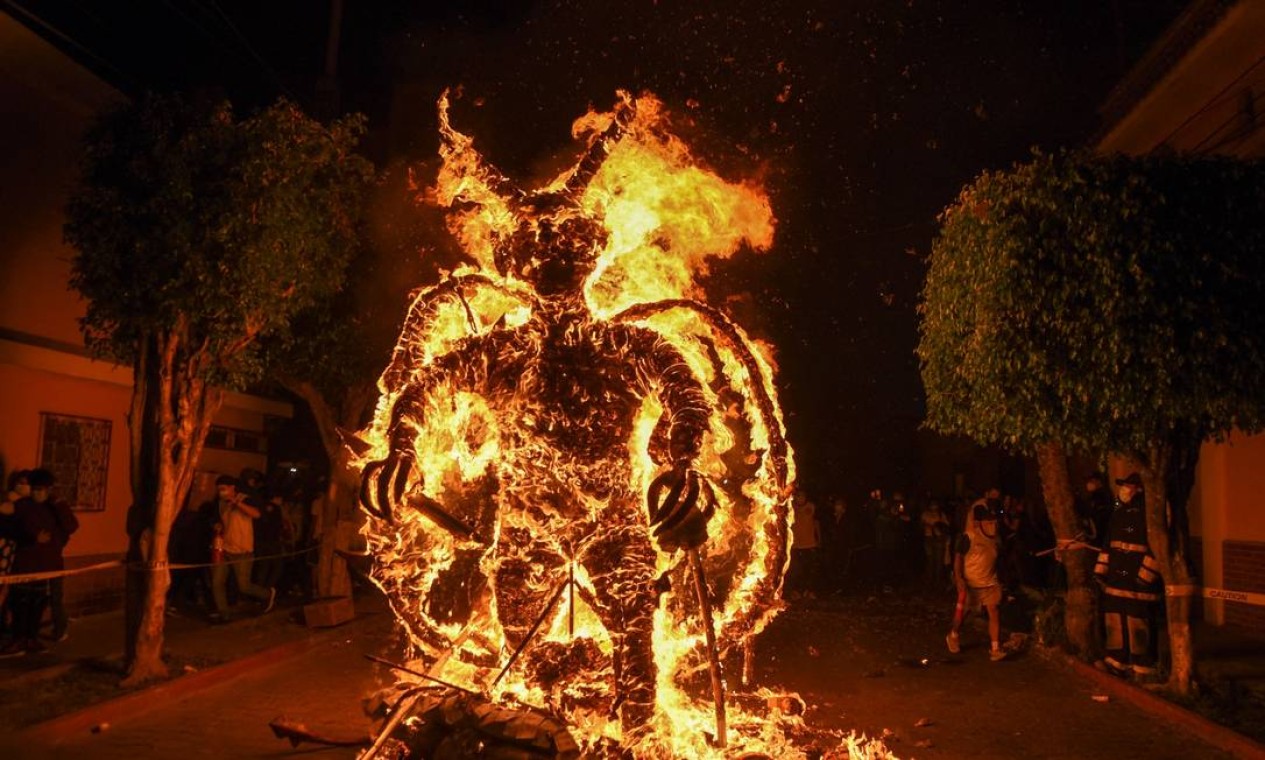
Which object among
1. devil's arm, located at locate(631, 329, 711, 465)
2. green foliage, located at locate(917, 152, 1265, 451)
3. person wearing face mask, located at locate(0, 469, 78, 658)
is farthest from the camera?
person wearing face mask, located at locate(0, 469, 78, 658)

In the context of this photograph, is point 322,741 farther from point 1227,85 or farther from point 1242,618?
point 1227,85

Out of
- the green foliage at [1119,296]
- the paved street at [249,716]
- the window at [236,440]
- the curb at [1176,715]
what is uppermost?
the green foliage at [1119,296]

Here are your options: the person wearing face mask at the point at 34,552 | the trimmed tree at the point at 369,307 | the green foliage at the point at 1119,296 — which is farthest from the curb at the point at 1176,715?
the person wearing face mask at the point at 34,552

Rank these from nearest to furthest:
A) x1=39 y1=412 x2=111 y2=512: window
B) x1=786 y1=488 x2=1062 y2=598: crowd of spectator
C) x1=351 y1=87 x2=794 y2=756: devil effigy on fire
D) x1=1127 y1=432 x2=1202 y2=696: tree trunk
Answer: x1=351 y1=87 x2=794 y2=756: devil effigy on fire
x1=1127 y1=432 x2=1202 y2=696: tree trunk
x1=39 y1=412 x2=111 y2=512: window
x1=786 y1=488 x2=1062 y2=598: crowd of spectator

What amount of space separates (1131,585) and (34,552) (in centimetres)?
1112

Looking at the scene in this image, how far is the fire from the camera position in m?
6.32

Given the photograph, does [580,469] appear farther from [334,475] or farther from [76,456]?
[76,456]

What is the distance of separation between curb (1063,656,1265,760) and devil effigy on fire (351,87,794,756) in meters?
4.00

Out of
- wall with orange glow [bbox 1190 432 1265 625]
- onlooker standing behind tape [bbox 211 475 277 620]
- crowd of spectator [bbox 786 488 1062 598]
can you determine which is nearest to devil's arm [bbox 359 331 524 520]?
onlooker standing behind tape [bbox 211 475 277 620]

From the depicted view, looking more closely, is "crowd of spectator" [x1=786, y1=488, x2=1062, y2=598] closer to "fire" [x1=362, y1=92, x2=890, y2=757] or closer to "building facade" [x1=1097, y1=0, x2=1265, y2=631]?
"building facade" [x1=1097, y1=0, x2=1265, y2=631]

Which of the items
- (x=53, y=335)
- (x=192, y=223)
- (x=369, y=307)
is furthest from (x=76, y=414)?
(x=192, y=223)

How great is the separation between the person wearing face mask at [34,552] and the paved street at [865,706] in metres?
2.43

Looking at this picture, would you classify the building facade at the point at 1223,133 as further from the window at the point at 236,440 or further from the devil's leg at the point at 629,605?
the window at the point at 236,440

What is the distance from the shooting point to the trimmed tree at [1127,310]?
865 centimetres
